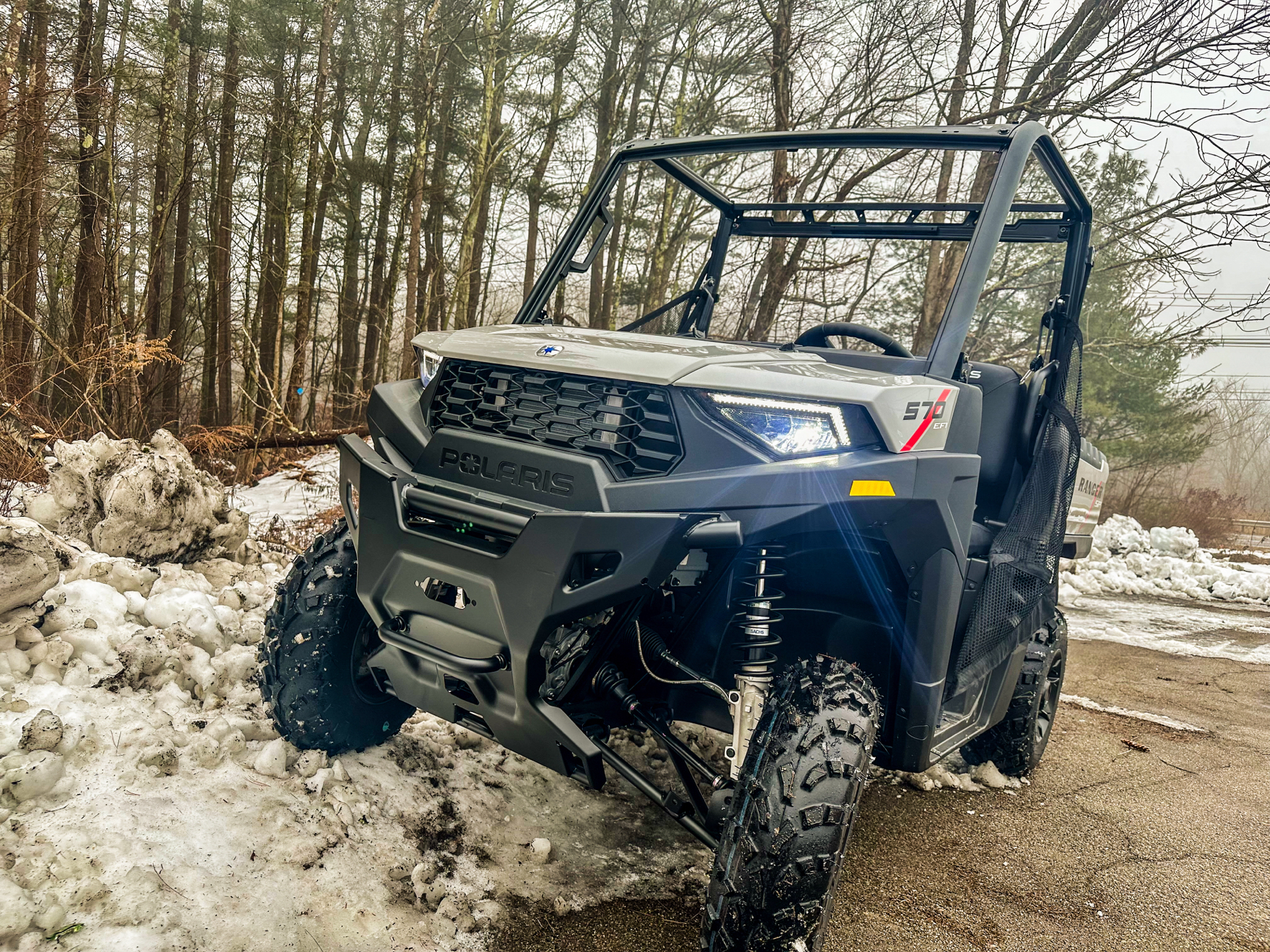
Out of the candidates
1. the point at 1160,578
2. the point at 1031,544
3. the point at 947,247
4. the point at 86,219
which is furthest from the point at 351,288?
the point at 1031,544

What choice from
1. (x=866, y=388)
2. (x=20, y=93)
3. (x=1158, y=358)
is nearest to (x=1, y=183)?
(x=20, y=93)

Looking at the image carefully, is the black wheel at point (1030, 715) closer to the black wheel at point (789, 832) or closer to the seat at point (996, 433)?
the seat at point (996, 433)

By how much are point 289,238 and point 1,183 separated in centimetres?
666

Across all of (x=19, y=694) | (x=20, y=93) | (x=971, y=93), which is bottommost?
(x=19, y=694)

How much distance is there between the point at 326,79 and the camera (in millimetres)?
13492

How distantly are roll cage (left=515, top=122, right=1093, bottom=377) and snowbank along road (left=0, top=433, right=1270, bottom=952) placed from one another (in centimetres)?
166

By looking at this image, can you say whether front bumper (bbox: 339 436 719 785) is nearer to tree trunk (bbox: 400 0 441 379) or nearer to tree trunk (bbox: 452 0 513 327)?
tree trunk (bbox: 400 0 441 379)

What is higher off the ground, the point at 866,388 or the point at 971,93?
the point at 971,93

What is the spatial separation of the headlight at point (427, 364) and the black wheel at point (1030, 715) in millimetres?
2540

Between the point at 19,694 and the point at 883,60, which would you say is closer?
the point at 19,694

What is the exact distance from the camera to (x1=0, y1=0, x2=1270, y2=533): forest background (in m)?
8.66

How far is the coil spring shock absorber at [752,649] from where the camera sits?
6.72 ft

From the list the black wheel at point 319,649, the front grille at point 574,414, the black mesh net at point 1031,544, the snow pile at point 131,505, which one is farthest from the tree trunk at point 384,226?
the front grille at point 574,414

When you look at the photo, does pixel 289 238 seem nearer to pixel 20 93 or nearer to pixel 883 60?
pixel 20 93
